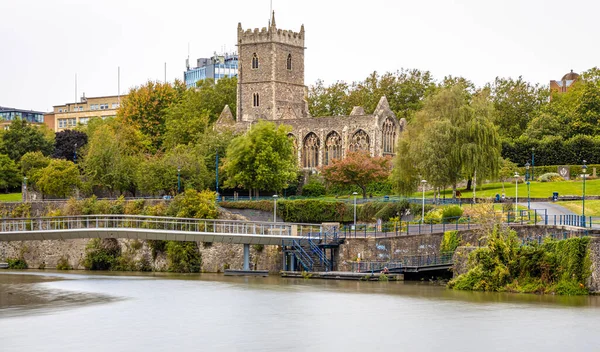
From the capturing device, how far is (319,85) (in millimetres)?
121625

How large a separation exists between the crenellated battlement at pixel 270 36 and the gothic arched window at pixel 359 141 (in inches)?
534

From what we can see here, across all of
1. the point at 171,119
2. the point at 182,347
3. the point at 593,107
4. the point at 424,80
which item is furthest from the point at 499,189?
the point at 182,347

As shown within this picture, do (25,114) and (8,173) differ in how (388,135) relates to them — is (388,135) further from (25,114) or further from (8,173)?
(25,114)

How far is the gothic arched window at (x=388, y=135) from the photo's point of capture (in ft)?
321

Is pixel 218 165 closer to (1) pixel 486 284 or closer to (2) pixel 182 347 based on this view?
(1) pixel 486 284

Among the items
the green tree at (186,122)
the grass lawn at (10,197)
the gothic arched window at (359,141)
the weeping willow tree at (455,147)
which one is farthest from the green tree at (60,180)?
the weeping willow tree at (455,147)

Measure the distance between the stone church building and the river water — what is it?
4539 cm

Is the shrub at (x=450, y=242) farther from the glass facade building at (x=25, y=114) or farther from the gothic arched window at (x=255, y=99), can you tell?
the glass facade building at (x=25, y=114)

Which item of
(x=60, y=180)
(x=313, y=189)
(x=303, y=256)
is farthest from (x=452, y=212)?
(x=60, y=180)

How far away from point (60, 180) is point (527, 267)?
51.8 meters

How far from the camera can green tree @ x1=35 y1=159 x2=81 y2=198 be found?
9088cm

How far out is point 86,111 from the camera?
163 m

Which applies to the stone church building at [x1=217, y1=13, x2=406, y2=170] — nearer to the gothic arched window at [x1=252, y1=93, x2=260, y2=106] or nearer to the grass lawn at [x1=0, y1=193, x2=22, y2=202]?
the gothic arched window at [x1=252, y1=93, x2=260, y2=106]

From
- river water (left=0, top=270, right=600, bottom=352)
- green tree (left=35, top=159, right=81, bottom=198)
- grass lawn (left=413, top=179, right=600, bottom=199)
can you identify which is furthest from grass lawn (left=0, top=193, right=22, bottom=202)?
river water (left=0, top=270, right=600, bottom=352)
